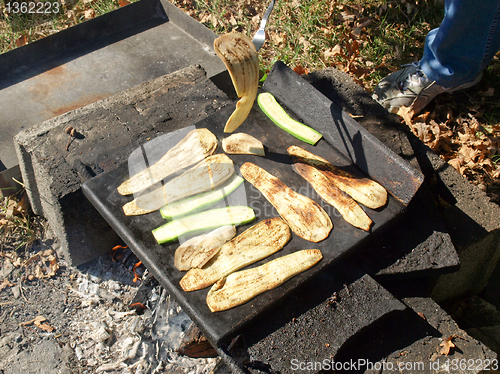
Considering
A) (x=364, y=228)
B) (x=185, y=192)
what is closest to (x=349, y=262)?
(x=364, y=228)

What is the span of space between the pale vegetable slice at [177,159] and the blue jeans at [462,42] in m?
2.51

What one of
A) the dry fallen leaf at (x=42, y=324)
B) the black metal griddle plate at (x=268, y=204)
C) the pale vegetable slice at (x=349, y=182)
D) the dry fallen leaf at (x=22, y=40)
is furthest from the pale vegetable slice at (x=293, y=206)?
the dry fallen leaf at (x=22, y=40)

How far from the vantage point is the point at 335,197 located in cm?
251

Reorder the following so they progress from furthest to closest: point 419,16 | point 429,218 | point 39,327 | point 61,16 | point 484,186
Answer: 1. point 61,16
2. point 419,16
3. point 484,186
4. point 39,327
5. point 429,218

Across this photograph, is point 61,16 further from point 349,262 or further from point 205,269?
point 349,262

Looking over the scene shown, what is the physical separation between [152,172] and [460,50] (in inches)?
124

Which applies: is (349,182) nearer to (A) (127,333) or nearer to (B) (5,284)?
(A) (127,333)

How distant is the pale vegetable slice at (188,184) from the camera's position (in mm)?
2455

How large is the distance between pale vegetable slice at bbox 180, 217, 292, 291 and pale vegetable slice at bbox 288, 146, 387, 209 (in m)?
0.51

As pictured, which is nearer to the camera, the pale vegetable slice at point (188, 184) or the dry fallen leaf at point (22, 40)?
the pale vegetable slice at point (188, 184)

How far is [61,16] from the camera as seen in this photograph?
18.6 ft

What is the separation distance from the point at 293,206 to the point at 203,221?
0.59m

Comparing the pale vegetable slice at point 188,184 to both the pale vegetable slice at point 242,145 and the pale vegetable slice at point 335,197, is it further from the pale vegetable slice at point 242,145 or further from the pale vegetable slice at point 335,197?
the pale vegetable slice at point 335,197

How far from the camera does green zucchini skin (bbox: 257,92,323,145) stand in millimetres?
2865
